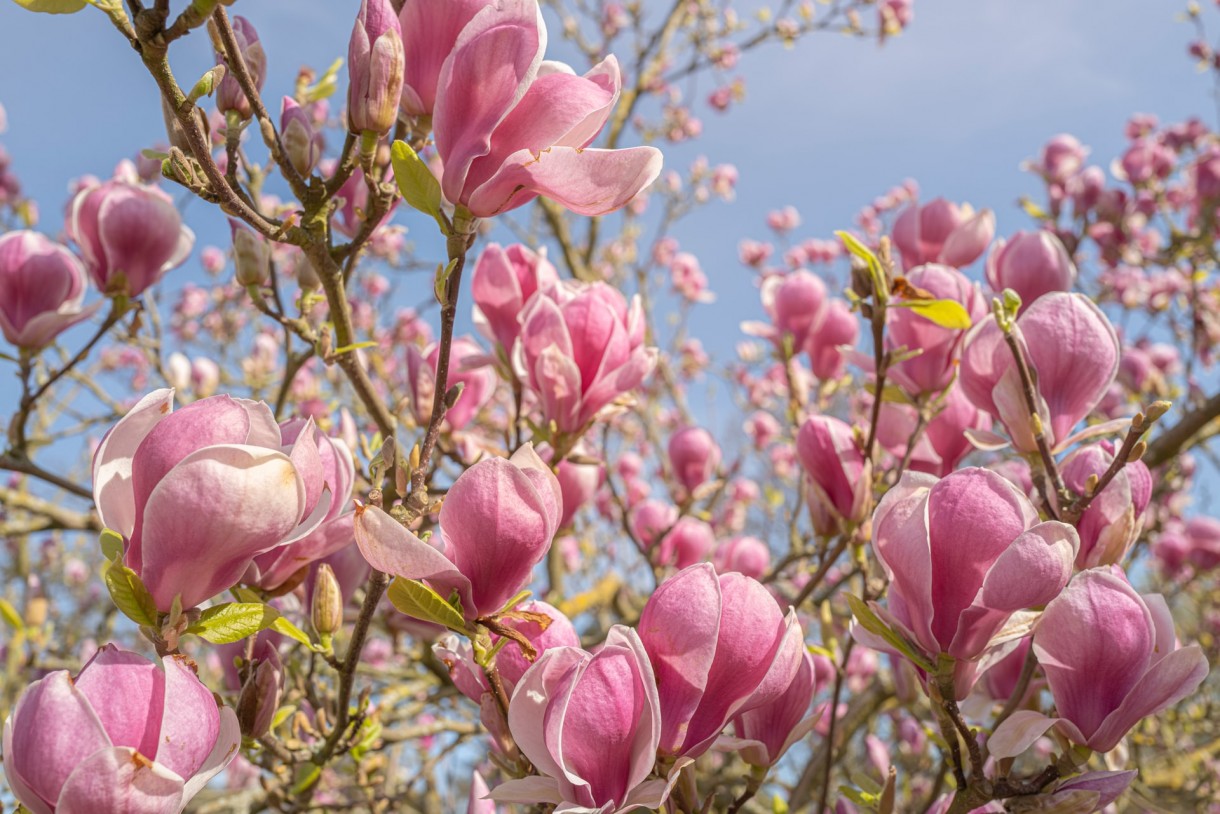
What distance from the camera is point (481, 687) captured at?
2.52 ft

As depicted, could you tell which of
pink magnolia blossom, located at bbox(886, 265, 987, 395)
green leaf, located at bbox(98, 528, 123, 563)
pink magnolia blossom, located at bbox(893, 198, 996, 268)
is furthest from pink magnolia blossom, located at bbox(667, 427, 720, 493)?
green leaf, located at bbox(98, 528, 123, 563)

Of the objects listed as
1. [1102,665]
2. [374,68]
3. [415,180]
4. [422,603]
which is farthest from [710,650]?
[374,68]

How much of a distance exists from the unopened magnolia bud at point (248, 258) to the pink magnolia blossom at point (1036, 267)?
1049 mm

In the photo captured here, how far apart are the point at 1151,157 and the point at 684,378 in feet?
13.8

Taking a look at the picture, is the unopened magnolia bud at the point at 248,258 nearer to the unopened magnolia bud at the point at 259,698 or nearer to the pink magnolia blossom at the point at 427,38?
the pink magnolia blossom at the point at 427,38

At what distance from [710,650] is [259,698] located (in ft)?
1.53

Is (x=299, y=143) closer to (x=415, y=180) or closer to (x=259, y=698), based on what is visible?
(x=415, y=180)

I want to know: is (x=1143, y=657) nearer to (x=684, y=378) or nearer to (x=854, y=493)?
(x=854, y=493)

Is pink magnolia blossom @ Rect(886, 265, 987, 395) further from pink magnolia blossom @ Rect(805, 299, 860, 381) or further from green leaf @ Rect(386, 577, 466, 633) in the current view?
green leaf @ Rect(386, 577, 466, 633)

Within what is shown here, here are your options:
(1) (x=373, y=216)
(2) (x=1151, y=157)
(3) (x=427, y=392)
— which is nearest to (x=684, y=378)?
(2) (x=1151, y=157)

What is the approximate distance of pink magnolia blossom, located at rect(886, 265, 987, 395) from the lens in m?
1.17

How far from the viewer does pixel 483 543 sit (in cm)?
66

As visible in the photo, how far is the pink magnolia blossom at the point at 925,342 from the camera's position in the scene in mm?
1166

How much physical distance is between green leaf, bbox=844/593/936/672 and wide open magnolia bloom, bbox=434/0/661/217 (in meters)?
0.42
